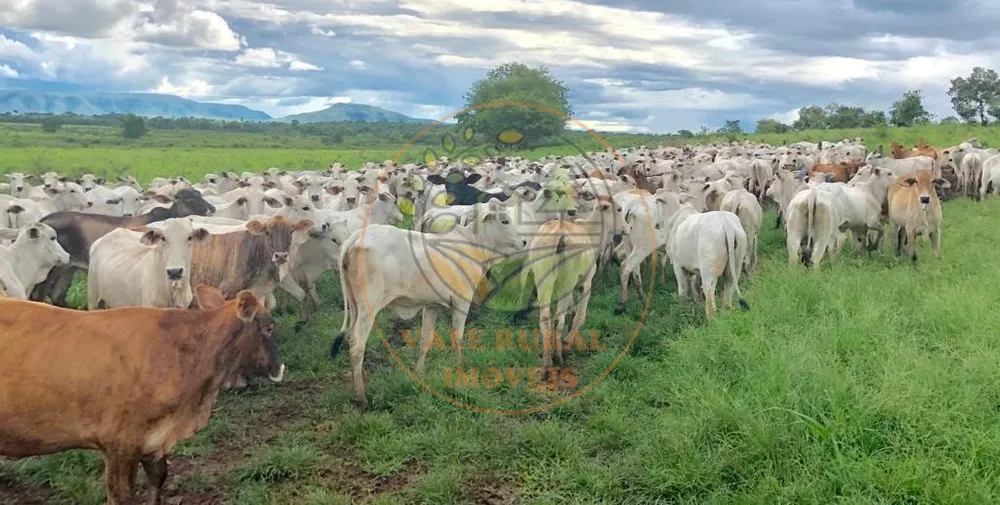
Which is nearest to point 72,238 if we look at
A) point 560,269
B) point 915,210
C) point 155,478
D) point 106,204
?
point 106,204

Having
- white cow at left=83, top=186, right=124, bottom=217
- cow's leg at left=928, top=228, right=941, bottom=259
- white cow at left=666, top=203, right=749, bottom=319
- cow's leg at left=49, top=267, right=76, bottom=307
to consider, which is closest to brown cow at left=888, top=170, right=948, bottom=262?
cow's leg at left=928, top=228, right=941, bottom=259

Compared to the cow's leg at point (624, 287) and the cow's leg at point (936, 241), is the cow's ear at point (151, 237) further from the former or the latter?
the cow's leg at point (936, 241)

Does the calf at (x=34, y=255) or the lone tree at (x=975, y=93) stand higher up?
the lone tree at (x=975, y=93)

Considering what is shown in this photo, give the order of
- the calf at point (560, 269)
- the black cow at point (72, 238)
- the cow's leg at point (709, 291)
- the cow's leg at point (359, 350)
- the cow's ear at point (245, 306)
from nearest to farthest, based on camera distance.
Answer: the cow's ear at point (245, 306) → the cow's leg at point (359, 350) → the calf at point (560, 269) → the cow's leg at point (709, 291) → the black cow at point (72, 238)

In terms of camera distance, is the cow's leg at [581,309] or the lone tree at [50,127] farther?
the lone tree at [50,127]

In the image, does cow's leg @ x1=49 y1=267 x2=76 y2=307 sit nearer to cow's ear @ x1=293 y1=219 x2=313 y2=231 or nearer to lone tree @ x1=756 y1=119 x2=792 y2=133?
cow's ear @ x1=293 y1=219 x2=313 y2=231

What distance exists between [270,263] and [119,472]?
12.5 ft

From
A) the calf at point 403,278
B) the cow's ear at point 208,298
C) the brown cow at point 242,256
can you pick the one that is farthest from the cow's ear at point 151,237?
the cow's ear at point 208,298

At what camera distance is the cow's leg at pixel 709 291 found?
26.6 feet

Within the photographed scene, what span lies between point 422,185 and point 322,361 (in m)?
8.52

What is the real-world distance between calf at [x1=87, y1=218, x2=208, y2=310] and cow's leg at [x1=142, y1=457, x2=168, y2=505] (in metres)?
2.54

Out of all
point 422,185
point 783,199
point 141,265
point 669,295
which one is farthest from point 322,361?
point 783,199

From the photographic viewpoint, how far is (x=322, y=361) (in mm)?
7645

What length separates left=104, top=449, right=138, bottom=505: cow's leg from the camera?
4.02 metres
